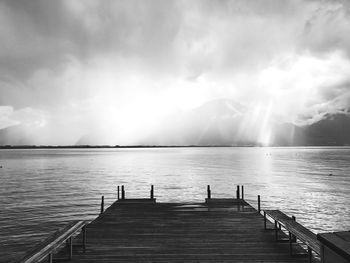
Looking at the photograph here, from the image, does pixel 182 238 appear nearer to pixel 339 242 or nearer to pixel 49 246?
pixel 49 246

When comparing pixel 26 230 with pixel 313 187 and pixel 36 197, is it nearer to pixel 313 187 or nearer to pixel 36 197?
pixel 36 197

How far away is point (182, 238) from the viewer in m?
11.7

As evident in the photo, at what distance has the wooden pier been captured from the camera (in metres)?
9.48

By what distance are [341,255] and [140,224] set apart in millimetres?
11381

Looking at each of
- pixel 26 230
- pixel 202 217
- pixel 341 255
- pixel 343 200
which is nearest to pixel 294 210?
pixel 343 200

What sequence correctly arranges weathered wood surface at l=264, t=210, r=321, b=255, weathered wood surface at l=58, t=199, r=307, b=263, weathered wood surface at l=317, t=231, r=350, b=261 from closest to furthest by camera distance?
weathered wood surface at l=317, t=231, r=350, b=261, weathered wood surface at l=264, t=210, r=321, b=255, weathered wood surface at l=58, t=199, r=307, b=263

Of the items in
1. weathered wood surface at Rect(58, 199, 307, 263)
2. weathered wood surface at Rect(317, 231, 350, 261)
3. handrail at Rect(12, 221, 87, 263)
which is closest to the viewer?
weathered wood surface at Rect(317, 231, 350, 261)

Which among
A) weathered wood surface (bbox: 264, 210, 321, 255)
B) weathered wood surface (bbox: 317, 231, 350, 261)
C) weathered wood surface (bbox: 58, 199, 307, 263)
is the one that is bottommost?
weathered wood surface (bbox: 58, 199, 307, 263)

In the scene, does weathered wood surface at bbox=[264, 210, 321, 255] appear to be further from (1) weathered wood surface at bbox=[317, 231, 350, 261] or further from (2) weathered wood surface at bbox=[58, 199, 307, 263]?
(1) weathered wood surface at bbox=[317, 231, 350, 261]

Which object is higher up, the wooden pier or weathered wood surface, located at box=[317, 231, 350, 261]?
weathered wood surface, located at box=[317, 231, 350, 261]

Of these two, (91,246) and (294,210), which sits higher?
(91,246)

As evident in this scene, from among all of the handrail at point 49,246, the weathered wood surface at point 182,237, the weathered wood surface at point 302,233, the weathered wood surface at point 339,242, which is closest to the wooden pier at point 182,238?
the weathered wood surface at point 182,237

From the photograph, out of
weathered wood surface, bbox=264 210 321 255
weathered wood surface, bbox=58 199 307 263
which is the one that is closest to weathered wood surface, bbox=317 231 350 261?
weathered wood surface, bbox=264 210 321 255

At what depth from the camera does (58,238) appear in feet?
27.4
